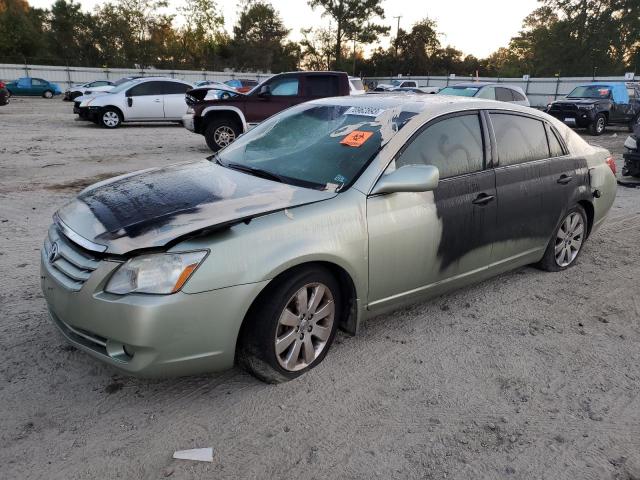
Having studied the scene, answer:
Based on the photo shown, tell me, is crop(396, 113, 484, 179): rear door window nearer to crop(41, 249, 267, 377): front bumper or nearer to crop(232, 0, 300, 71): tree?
crop(41, 249, 267, 377): front bumper

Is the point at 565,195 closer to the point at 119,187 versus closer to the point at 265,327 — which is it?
the point at 265,327

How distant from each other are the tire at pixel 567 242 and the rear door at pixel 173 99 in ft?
45.7

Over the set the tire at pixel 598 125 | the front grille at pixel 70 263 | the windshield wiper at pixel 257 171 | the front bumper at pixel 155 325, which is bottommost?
the tire at pixel 598 125

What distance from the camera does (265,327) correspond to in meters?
2.70

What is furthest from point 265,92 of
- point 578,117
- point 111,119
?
point 578,117

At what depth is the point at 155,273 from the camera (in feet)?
8.02

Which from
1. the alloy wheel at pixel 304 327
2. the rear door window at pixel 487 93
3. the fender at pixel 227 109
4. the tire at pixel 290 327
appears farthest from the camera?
the rear door window at pixel 487 93

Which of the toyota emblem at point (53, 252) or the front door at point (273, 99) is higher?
the front door at point (273, 99)

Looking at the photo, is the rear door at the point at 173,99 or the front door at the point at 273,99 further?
the rear door at the point at 173,99

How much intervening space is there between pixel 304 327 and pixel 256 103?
31.7 feet

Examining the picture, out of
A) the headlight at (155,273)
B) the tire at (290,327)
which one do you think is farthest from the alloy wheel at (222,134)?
the headlight at (155,273)

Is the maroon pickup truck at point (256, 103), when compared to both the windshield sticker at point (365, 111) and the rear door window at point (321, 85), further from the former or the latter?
the windshield sticker at point (365, 111)

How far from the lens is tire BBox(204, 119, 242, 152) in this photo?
1154 cm

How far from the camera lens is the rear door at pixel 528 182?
3.92 m
